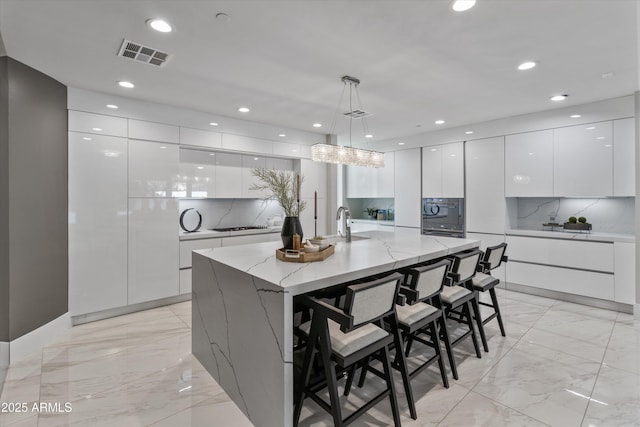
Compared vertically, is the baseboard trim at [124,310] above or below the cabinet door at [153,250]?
below

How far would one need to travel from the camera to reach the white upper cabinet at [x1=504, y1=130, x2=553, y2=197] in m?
4.40

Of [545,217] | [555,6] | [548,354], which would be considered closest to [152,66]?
[555,6]

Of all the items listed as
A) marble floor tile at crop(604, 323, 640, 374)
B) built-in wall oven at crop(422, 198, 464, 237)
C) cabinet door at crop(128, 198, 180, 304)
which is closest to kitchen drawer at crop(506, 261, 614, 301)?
marble floor tile at crop(604, 323, 640, 374)

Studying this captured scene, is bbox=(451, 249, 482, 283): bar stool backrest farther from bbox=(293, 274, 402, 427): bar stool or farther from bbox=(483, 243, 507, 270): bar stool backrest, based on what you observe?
bbox=(293, 274, 402, 427): bar stool

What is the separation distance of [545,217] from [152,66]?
5631mm

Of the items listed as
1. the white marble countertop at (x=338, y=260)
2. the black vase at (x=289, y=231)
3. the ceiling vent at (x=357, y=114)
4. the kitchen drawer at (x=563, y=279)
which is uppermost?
the ceiling vent at (x=357, y=114)

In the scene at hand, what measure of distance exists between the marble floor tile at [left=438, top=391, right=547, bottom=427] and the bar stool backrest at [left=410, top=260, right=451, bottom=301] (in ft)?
2.47

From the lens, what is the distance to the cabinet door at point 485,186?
15.9 feet

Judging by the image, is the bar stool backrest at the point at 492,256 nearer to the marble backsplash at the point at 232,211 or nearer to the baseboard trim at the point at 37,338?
the marble backsplash at the point at 232,211

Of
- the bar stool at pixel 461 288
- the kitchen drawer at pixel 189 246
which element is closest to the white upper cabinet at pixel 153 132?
the kitchen drawer at pixel 189 246

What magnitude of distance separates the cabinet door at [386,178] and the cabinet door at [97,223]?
455 cm

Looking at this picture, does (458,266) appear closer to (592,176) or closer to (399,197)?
(592,176)

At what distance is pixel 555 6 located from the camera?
6.63 feet

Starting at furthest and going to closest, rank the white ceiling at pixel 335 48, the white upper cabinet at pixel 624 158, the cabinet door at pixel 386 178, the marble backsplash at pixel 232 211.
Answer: the cabinet door at pixel 386 178 → the marble backsplash at pixel 232 211 → the white upper cabinet at pixel 624 158 → the white ceiling at pixel 335 48
